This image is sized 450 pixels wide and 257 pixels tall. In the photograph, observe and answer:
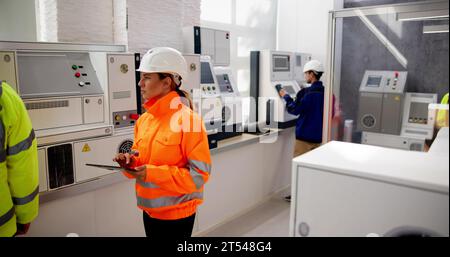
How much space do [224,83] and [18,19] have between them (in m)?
2.00

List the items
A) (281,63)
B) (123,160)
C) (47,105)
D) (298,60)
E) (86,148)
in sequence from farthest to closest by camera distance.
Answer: (298,60) → (281,63) → (86,148) → (47,105) → (123,160)

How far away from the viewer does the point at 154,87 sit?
1.92 m

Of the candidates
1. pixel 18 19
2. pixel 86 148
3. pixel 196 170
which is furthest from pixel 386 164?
pixel 18 19

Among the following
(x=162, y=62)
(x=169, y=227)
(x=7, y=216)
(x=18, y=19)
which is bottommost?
(x=169, y=227)

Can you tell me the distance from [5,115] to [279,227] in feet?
9.82

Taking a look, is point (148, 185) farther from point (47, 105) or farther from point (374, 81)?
point (374, 81)

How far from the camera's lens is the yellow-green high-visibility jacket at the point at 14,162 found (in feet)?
5.72

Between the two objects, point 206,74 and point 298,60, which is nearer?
point 206,74

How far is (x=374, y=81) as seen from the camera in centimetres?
443

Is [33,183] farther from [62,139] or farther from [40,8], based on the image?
[40,8]

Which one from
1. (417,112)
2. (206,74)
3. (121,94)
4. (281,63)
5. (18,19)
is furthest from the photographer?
(281,63)

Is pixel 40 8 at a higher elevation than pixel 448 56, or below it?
higher
